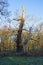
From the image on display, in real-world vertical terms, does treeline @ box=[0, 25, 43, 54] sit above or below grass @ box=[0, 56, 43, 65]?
above

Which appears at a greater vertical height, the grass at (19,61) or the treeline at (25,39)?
the treeline at (25,39)

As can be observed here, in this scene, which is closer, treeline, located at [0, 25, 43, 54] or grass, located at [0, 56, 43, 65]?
grass, located at [0, 56, 43, 65]

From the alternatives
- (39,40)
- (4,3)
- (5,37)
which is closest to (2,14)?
(4,3)

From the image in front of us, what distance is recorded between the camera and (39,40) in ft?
158

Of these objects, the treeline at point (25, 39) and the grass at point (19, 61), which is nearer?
the grass at point (19, 61)

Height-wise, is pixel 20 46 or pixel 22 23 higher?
pixel 22 23

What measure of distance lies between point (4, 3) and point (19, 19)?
1552 cm

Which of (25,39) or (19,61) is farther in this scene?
(25,39)

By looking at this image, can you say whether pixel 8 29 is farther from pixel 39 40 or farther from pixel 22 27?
pixel 39 40

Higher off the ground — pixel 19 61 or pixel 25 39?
pixel 25 39

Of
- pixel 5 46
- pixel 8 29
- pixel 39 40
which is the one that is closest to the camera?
pixel 8 29

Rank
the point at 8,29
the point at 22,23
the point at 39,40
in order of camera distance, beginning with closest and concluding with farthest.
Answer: the point at 22,23
the point at 8,29
the point at 39,40

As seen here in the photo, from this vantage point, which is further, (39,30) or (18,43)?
(39,30)

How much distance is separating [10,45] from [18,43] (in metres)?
14.4
